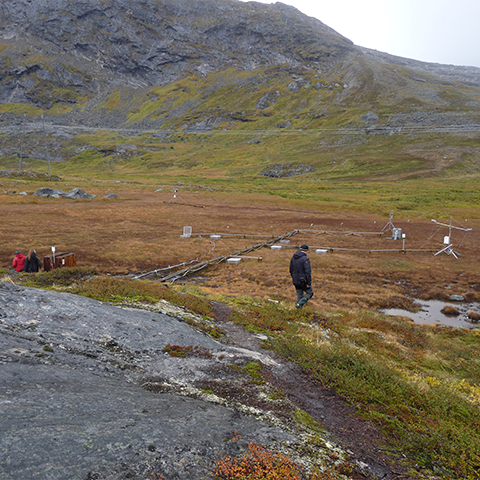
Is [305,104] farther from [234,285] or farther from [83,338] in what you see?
[83,338]

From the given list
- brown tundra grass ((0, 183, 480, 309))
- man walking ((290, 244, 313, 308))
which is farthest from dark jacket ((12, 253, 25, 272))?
man walking ((290, 244, 313, 308))

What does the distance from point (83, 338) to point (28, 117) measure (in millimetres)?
238916

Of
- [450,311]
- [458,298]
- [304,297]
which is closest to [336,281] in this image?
[450,311]

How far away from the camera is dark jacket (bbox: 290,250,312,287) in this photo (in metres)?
13.2

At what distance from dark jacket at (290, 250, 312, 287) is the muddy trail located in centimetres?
525

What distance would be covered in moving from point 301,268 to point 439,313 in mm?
10487

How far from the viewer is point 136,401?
4.97 m

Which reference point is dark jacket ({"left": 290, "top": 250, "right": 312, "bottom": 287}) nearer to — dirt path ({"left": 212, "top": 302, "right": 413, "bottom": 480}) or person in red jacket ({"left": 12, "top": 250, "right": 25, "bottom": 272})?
dirt path ({"left": 212, "top": 302, "right": 413, "bottom": 480})

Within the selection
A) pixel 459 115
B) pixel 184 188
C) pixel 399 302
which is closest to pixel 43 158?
pixel 184 188

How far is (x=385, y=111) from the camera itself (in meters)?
156

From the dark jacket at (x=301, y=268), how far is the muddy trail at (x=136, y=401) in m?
5.25

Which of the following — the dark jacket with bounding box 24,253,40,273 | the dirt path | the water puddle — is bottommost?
the water puddle

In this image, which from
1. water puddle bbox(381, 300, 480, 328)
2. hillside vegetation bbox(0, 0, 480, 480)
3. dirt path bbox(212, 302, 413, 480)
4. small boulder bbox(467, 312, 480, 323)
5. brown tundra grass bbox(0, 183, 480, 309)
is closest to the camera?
dirt path bbox(212, 302, 413, 480)

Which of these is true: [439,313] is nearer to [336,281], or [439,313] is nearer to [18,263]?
[336,281]
